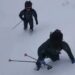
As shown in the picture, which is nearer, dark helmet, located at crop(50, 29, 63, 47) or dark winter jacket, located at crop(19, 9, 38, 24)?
dark helmet, located at crop(50, 29, 63, 47)

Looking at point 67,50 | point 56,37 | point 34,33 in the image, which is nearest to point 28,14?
point 34,33

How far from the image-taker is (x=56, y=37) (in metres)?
8.06

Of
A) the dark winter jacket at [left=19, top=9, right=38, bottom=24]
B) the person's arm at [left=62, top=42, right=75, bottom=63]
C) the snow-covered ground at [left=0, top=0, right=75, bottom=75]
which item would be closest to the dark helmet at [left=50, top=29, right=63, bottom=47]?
the person's arm at [left=62, top=42, right=75, bottom=63]

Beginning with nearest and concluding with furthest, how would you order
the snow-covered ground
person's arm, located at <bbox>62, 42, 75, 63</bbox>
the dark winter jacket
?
1. person's arm, located at <bbox>62, 42, 75, 63</bbox>
2. the snow-covered ground
3. the dark winter jacket

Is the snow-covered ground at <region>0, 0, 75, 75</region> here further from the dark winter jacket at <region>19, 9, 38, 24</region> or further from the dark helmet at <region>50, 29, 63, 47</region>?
the dark helmet at <region>50, 29, 63, 47</region>

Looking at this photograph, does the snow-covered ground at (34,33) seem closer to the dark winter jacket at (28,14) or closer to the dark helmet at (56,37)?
the dark winter jacket at (28,14)

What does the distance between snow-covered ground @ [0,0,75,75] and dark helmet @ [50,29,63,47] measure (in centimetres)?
78

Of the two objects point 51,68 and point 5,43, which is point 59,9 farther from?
point 51,68

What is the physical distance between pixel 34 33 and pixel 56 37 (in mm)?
3173

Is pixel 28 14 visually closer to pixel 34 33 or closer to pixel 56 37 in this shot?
pixel 34 33

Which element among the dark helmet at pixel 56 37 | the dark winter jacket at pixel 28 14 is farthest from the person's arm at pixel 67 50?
the dark winter jacket at pixel 28 14

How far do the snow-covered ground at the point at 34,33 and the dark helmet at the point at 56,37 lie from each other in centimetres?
78

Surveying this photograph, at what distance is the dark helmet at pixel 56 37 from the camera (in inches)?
316

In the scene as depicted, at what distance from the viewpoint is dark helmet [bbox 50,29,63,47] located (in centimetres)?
802
